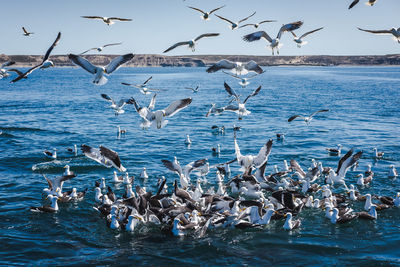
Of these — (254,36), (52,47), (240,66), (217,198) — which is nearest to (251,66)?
(240,66)

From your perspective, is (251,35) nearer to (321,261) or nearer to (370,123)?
(321,261)

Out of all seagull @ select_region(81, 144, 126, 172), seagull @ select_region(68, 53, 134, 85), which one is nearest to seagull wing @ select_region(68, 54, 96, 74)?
seagull @ select_region(68, 53, 134, 85)

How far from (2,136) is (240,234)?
81.0 feet

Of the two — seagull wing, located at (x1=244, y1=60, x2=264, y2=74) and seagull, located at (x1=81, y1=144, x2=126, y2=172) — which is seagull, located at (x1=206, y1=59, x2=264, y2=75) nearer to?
seagull wing, located at (x1=244, y1=60, x2=264, y2=74)

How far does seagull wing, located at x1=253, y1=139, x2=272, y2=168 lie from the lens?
1744 cm

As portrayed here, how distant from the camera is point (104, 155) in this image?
1563 centimetres

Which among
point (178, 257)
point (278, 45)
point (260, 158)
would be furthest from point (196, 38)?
point (178, 257)

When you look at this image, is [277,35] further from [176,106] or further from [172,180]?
[172,180]

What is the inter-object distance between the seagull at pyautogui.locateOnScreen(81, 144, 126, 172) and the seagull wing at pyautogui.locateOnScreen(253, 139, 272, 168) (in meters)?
5.93

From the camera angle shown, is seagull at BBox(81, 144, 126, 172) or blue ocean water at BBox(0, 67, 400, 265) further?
seagull at BBox(81, 144, 126, 172)

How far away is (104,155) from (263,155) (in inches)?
271

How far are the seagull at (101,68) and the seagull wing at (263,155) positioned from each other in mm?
7000

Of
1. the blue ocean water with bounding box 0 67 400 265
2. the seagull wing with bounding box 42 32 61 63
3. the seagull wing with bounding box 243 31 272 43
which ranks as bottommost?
the blue ocean water with bounding box 0 67 400 265

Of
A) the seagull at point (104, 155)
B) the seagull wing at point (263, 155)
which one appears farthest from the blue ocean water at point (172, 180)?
the seagull wing at point (263, 155)
